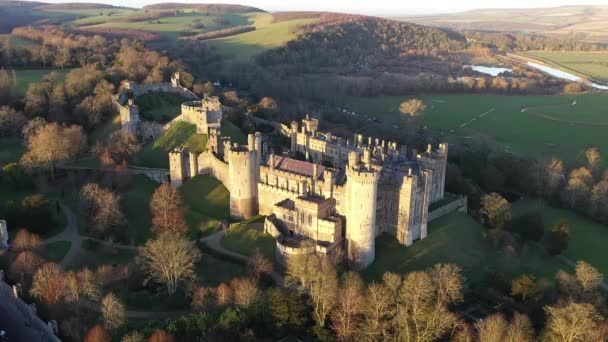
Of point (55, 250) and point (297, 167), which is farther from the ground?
point (297, 167)

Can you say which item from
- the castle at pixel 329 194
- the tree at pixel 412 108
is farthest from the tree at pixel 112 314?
the tree at pixel 412 108

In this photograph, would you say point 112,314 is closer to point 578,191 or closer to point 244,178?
point 244,178

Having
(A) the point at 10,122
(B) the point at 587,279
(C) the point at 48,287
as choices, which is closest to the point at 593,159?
(B) the point at 587,279

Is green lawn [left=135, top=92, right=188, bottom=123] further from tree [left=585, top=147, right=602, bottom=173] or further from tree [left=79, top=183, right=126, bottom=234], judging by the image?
tree [left=585, top=147, right=602, bottom=173]

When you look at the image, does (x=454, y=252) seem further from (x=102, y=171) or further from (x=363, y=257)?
(x=102, y=171)

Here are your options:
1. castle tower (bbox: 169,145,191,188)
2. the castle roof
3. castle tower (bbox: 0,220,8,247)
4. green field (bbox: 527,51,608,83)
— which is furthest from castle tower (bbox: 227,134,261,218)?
green field (bbox: 527,51,608,83)

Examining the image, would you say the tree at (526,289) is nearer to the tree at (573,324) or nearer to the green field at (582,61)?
the tree at (573,324)

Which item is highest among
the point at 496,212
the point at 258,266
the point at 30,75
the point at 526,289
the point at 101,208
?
the point at 30,75
